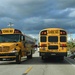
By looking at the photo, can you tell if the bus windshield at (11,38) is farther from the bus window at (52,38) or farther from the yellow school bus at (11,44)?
the bus window at (52,38)

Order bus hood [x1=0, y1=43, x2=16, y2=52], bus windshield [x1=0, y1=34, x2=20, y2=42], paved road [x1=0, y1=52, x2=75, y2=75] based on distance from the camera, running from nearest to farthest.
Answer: paved road [x1=0, y1=52, x2=75, y2=75] < bus hood [x1=0, y1=43, x2=16, y2=52] < bus windshield [x1=0, y1=34, x2=20, y2=42]

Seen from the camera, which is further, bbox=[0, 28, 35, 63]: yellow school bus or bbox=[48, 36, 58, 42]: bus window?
bbox=[48, 36, 58, 42]: bus window

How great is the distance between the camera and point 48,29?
2570cm

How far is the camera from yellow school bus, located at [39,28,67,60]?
2505 cm

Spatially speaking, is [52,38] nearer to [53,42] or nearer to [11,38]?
[53,42]

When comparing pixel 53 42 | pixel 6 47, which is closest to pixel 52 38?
pixel 53 42

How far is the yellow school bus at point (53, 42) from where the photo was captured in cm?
2505

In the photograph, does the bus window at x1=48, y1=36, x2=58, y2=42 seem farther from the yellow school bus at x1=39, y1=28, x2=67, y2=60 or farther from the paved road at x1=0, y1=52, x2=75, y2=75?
the paved road at x1=0, y1=52, x2=75, y2=75

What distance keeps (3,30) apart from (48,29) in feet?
13.6

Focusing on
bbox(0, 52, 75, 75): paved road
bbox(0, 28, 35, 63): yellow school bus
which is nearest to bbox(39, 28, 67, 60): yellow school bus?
bbox(0, 28, 35, 63): yellow school bus

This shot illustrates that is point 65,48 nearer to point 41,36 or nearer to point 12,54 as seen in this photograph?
point 41,36
